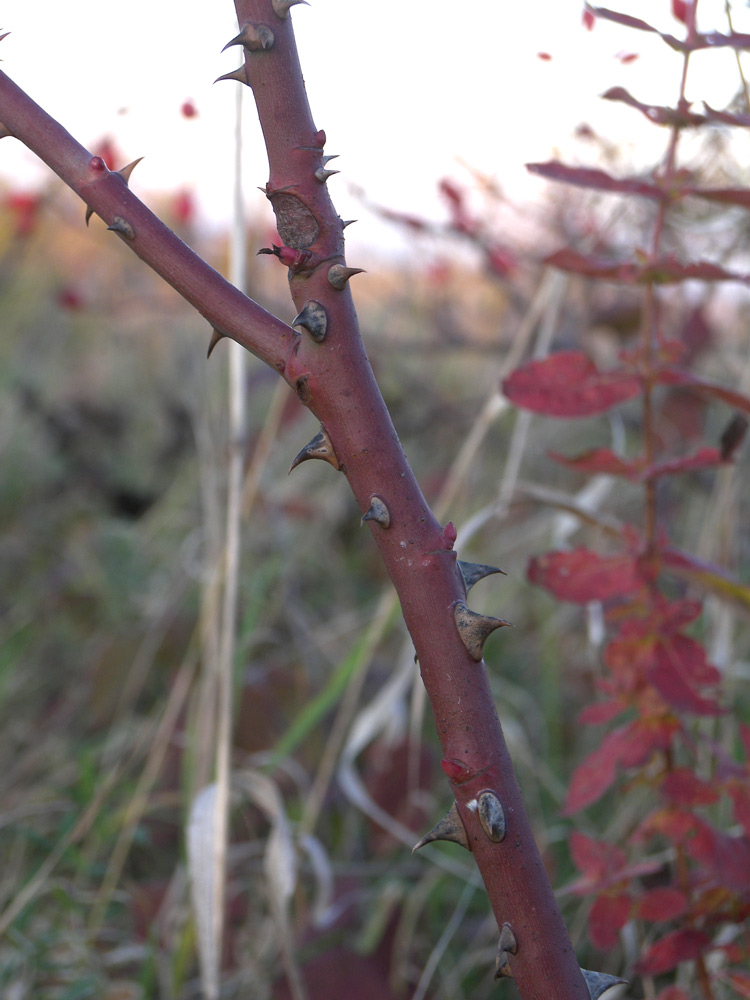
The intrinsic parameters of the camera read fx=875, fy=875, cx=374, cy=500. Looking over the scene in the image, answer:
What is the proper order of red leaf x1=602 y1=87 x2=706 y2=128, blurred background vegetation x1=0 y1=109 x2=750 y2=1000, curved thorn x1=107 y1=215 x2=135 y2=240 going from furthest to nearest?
blurred background vegetation x1=0 y1=109 x2=750 y2=1000 < red leaf x1=602 y1=87 x2=706 y2=128 < curved thorn x1=107 y1=215 x2=135 y2=240

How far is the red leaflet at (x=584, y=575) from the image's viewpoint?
63 centimetres

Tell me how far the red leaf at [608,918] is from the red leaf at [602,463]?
0.29 m

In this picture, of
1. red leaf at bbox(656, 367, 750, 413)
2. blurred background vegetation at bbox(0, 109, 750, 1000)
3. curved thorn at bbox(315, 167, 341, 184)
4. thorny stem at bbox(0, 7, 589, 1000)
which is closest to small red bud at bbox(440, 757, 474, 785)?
thorny stem at bbox(0, 7, 589, 1000)

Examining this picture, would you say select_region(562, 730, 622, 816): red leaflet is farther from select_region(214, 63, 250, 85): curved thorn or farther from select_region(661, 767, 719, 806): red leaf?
select_region(214, 63, 250, 85): curved thorn

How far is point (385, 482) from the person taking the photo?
0.36 m

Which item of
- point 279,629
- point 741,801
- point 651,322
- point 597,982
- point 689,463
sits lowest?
point 597,982

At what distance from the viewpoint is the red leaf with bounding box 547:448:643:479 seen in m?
0.64

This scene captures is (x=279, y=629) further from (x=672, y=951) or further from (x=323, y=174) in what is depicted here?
(x=323, y=174)

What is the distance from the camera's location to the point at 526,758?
3.61ft

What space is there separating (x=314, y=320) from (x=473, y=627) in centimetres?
14

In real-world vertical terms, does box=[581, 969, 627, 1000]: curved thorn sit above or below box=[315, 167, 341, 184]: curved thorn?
below

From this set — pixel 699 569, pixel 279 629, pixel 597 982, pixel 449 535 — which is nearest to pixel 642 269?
pixel 699 569

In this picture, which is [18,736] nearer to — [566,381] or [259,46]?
[566,381]

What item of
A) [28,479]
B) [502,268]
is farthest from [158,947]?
[28,479]
